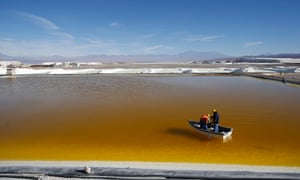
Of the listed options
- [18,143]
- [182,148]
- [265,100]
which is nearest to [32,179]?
[18,143]

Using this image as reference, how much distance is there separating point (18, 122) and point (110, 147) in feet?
17.3

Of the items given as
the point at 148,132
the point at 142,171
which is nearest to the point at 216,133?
the point at 148,132

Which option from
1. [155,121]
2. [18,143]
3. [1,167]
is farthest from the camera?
[155,121]

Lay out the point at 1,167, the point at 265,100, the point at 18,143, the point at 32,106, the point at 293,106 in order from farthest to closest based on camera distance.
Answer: the point at 265,100 → the point at 32,106 → the point at 293,106 → the point at 18,143 → the point at 1,167

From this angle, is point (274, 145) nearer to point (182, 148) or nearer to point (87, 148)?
point (182, 148)

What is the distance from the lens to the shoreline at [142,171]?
5.23 m

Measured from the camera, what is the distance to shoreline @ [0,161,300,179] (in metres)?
5.23

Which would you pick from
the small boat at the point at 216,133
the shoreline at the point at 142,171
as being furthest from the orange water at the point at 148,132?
the shoreline at the point at 142,171

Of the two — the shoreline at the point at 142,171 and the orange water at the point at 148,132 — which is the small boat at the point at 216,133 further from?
the shoreline at the point at 142,171

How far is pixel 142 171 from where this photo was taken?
542 centimetres

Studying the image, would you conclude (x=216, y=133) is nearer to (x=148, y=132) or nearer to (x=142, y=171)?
(x=148, y=132)

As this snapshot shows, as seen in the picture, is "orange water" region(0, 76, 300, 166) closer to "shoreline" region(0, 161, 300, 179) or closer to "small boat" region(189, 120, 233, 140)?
"small boat" region(189, 120, 233, 140)

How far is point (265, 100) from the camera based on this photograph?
15.4 meters

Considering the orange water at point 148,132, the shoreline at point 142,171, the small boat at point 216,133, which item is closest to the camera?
the shoreline at point 142,171
